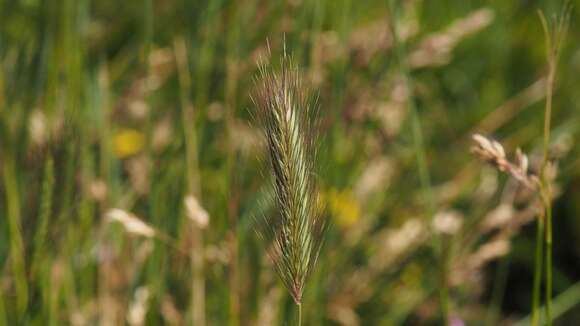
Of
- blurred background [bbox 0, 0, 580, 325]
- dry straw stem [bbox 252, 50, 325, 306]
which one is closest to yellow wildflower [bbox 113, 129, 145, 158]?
blurred background [bbox 0, 0, 580, 325]

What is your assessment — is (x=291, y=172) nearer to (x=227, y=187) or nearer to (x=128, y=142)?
(x=227, y=187)

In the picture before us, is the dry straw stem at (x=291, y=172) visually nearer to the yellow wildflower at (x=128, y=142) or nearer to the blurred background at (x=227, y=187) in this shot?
the blurred background at (x=227, y=187)

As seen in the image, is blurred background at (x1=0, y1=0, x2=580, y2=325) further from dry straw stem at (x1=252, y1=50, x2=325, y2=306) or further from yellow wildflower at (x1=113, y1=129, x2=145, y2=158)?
dry straw stem at (x1=252, y1=50, x2=325, y2=306)

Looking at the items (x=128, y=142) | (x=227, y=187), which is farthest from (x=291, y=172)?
(x=128, y=142)

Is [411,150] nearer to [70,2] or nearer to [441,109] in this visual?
[441,109]

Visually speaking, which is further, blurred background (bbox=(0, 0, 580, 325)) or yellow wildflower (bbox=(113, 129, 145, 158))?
→ yellow wildflower (bbox=(113, 129, 145, 158))

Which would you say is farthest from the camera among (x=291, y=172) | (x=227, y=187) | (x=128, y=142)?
(x=128, y=142)

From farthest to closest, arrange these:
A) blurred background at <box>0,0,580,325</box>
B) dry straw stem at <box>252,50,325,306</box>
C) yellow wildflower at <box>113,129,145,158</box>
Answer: yellow wildflower at <box>113,129,145,158</box>
blurred background at <box>0,0,580,325</box>
dry straw stem at <box>252,50,325,306</box>
